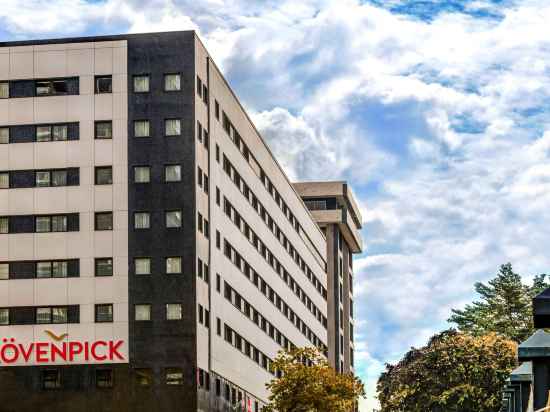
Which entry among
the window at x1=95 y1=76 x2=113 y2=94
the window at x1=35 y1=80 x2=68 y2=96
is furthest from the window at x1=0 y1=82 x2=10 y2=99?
the window at x1=95 y1=76 x2=113 y2=94

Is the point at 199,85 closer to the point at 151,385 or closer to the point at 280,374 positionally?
the point at 151,385

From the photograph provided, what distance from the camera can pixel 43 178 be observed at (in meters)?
82.2

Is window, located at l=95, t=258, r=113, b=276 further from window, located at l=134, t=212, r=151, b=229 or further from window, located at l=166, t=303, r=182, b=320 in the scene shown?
window, located at l=166, t=303, r=182, b=320

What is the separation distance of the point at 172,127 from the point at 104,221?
7.62 m

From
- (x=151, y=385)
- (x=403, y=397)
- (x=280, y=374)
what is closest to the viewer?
(x=151, y=385)

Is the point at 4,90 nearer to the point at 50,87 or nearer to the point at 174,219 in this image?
the point at 50,87

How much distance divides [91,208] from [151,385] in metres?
12.2

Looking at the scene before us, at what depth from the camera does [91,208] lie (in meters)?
81.2

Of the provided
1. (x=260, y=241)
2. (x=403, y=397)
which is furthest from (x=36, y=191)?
(x=403, y=397)

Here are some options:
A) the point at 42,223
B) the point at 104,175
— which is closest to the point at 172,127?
the point at 104,175

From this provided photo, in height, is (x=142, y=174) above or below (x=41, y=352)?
above

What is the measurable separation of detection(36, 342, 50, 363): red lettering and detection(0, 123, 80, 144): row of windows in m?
13.5

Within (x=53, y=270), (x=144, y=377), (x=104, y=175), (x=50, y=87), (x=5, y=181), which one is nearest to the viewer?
(x=144, y=377)

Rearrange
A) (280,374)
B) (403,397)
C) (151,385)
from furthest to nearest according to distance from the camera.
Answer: (280,374), (403,397), (151,385)
